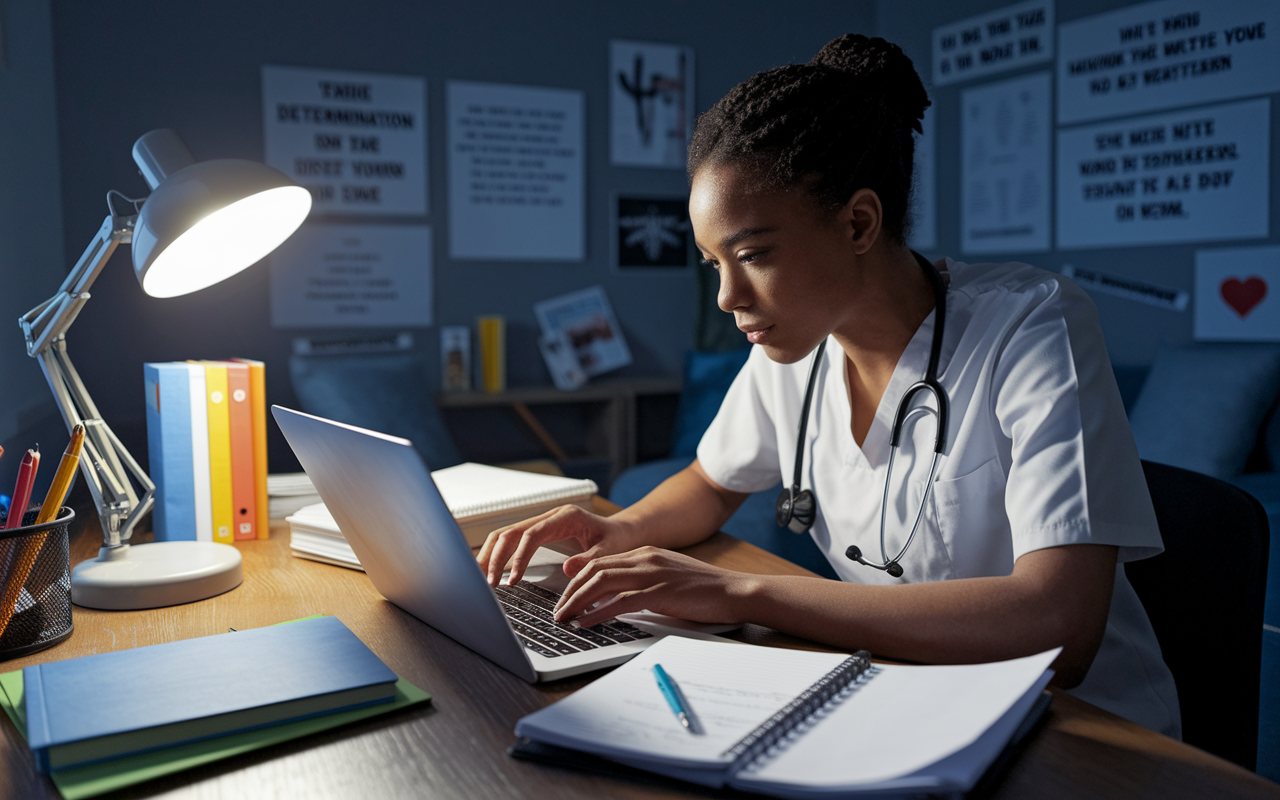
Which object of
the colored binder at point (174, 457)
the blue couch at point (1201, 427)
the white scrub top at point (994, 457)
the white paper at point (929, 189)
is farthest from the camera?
the white paper at point (929, 189)

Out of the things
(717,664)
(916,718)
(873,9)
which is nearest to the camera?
(916,718)

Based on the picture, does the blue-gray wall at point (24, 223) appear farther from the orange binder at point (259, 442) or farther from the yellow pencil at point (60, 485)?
the yellow pencil at point (60, 485)

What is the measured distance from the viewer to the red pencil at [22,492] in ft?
2.77

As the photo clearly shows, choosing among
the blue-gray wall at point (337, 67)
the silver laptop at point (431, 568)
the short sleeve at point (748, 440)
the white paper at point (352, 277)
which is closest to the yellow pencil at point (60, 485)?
the silver laptop at point (431, 568)

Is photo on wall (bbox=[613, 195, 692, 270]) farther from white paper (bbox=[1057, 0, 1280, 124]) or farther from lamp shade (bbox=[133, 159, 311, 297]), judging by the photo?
lamp shade (bbox=[133, 159, 311, 297])

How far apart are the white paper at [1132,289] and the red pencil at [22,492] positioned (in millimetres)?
3056

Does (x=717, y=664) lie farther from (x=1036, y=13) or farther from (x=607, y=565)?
(x=1036, y=13)

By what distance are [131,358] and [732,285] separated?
8.67ft

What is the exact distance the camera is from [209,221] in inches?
41.8

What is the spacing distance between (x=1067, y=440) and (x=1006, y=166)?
3.07 meters

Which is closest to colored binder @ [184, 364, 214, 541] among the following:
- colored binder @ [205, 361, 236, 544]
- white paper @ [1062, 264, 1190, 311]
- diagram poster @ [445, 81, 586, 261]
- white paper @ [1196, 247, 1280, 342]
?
colored binder @ [205, 361, 236, 544]

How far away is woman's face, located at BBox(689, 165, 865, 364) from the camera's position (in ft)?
3.28

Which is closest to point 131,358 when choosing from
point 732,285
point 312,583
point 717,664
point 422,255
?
point 422,255

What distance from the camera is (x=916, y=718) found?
1.87 feet
